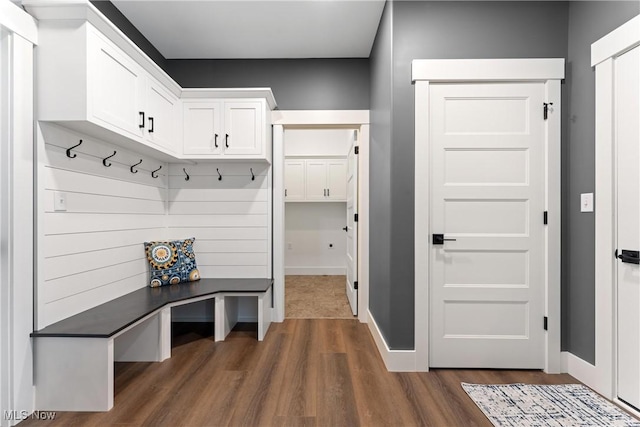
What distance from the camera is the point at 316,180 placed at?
5.52 m

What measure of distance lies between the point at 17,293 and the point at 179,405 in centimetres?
106

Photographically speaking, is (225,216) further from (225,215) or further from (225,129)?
(225,129)

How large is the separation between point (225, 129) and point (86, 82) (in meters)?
1.23

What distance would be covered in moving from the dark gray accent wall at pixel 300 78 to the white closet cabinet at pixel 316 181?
230 centimetres

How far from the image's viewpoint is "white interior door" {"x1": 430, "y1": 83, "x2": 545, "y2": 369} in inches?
86.9

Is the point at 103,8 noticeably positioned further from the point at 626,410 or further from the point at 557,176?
the point at 626,410

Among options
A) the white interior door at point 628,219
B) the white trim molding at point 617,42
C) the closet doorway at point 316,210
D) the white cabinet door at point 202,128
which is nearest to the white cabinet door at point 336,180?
the closet doorway at point 316,210

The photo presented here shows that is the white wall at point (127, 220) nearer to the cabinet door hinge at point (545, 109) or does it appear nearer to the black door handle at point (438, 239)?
the black door handle at point (438, 239)

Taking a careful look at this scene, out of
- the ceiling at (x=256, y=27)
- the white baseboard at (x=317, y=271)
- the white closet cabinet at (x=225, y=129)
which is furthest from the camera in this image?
the white baseboard at (x=317, y=271)

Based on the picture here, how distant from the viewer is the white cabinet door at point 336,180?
551 centimetres

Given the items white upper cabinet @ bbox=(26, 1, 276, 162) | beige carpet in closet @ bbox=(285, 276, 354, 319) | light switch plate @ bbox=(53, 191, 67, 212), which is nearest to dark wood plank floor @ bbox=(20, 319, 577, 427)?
beige carpet in closet @ bbox=(285, 276, 354, 319)

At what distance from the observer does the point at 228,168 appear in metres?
3.19

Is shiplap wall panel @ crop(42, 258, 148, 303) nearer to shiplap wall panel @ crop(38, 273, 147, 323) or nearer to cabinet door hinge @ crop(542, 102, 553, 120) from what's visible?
shiplap wall panel @ crop(38, 273, 147, 323)

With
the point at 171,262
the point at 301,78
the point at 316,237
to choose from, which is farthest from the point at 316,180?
the point at 171,262
